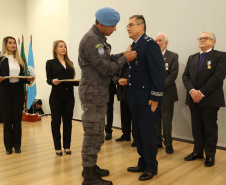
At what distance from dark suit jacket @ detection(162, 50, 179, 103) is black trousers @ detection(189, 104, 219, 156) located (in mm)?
473

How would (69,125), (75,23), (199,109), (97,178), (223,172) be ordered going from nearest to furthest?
(97,178)
(223,172)
(199,109)
(69,125)
(75,23)

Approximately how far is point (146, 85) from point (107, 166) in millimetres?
1121

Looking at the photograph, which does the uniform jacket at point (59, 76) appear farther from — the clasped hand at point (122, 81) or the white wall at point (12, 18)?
the white wall at point (12, 18)

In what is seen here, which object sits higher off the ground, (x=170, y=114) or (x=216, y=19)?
(x=216, y=19)

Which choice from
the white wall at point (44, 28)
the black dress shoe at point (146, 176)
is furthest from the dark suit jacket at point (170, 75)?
the white wall at point (44, 28)

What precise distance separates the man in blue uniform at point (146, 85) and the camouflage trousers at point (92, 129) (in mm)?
408

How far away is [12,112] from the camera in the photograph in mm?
3314

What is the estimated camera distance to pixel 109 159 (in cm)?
307

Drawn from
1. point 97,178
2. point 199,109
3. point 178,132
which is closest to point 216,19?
point 199,109

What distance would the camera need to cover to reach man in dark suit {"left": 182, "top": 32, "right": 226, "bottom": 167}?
281 centimetres

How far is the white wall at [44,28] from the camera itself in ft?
20.7

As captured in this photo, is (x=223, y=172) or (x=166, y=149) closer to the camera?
(x=223, y=172)

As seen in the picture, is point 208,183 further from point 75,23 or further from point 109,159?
point 75,23

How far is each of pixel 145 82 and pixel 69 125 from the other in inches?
54.7
